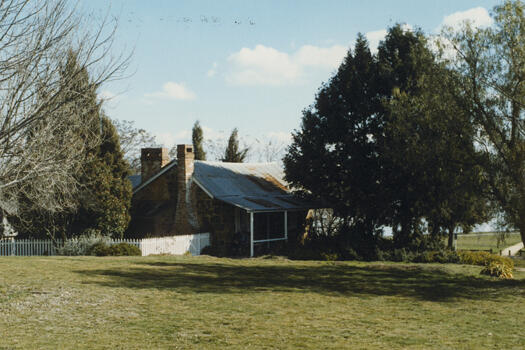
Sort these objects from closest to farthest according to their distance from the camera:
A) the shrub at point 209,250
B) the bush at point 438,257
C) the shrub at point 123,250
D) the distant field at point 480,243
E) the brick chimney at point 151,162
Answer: the shrub at point 123,250
the bush at point 438,257
the shrub at point 209,250
the brick chimney at point 151,162
the distant field at point 480,243

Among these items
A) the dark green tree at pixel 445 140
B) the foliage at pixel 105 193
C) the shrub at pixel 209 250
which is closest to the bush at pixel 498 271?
the dark green tree at pixel 445 140

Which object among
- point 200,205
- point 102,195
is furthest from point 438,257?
point 102,195

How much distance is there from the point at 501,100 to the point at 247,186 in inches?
734

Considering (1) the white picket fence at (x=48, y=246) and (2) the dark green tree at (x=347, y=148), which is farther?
(2) the dark green tree at (x=347, y=148)

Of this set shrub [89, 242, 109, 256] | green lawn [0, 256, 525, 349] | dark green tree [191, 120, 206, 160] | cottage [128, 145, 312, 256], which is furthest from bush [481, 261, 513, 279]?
dark green tree [191, 120, 206, 160]

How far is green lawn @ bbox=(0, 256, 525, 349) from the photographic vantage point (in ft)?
31.8

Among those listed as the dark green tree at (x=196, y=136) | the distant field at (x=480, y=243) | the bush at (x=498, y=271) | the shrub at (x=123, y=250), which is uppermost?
the dark green tree at (x=196, y=136)

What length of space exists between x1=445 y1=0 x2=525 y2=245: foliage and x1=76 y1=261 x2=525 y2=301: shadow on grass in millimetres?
2966

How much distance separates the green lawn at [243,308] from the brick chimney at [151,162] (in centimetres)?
1137

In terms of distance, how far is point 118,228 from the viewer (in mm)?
25938

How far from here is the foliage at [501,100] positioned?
17094 mm

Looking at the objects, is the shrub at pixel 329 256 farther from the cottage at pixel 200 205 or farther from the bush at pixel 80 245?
the bush at pixel 80 245

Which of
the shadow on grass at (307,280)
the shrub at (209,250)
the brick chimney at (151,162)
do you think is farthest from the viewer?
the brick chimney at (151,162)

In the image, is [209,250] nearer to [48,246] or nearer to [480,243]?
[48,246]
